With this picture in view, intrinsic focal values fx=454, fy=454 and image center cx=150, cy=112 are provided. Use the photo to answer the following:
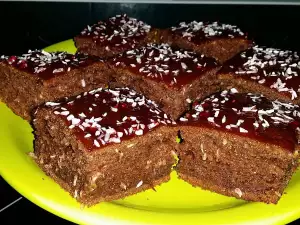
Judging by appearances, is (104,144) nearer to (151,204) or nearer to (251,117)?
(151,204)

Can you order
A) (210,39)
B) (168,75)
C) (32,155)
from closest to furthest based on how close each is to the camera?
1. (32,155)
2. (168,75)
3. (210,39)

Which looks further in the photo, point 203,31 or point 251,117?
point 203,31

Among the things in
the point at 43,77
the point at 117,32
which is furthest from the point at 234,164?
the point at 117,32

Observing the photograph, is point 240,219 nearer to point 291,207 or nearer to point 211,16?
point 291,207

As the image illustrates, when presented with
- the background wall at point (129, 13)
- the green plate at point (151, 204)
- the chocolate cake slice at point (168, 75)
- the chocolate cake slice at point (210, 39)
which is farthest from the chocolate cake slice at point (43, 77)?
the background wall at point (129, 13)

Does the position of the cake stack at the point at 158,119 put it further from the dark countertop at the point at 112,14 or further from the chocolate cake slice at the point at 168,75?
the dark countertop at the point at 112,14

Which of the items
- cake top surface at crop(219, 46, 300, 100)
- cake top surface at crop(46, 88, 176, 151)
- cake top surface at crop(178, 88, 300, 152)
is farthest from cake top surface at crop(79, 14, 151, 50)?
cake top surface at crop(178, 88, 300, 152)
